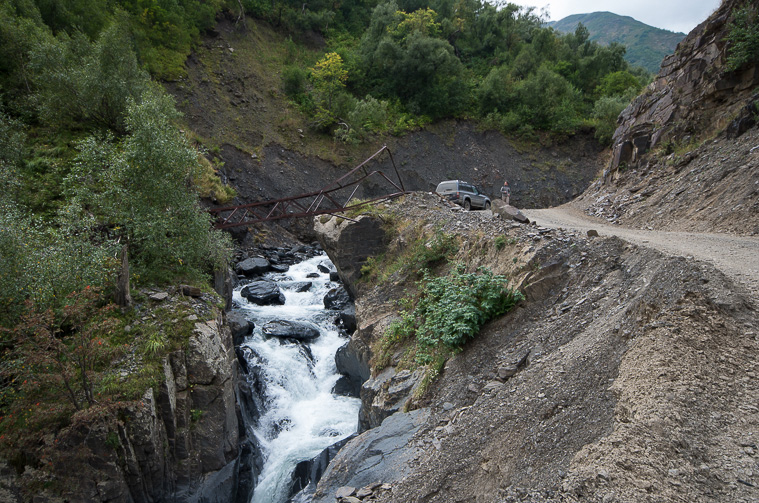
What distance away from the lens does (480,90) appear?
4231 cm

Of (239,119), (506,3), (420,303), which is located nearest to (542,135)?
(506,3)

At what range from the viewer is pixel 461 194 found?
21859 mm

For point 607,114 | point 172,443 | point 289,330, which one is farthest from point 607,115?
point 172,443

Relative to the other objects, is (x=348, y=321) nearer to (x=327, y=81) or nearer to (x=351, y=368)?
(x=351, y=368)

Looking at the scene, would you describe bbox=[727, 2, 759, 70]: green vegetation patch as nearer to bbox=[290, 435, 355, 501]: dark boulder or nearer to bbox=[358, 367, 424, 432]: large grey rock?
bbox=[358, 367, 424, 432]: large grey rock

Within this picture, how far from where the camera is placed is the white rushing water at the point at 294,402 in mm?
12297

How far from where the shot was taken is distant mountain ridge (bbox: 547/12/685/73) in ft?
368

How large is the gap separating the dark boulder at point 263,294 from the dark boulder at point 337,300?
90.9 inches

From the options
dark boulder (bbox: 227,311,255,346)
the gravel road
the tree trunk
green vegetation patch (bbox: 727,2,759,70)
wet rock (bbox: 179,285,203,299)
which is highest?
green vegetation patch (bbox: 727,2,759,70)

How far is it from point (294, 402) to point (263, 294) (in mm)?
7005

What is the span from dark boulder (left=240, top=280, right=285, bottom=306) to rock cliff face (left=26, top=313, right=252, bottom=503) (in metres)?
7.58

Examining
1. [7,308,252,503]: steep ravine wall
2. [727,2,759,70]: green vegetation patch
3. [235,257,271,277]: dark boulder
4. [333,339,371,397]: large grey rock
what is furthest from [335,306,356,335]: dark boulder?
[727,2,759,70]: green vegetation patch

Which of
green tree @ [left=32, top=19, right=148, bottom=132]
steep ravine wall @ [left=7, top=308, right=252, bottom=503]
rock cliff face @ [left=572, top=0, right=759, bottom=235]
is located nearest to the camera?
steep ravine wall @ [left=7, top=308, right=252, bottom=503]

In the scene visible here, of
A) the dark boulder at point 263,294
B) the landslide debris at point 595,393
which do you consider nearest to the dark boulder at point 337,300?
the dark boulder at point 263,294
